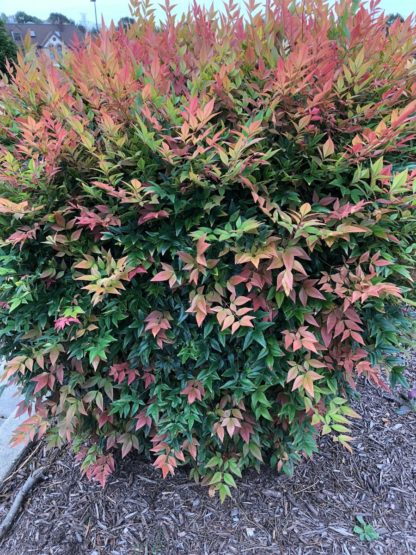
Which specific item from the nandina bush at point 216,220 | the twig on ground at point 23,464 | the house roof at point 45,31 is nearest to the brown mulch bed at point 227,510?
the twig on ground at point 23,464

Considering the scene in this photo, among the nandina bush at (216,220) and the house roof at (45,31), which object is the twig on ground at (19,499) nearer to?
the nandina bush at (216,220)

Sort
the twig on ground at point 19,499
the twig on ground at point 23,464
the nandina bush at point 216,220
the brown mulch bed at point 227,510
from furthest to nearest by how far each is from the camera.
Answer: the twig on ground at point 23,464, the twig on ground at point 19,499, the brown mulch bed at point 227,510, the nandina bush at point 216,220

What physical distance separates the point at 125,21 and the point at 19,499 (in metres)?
2.61

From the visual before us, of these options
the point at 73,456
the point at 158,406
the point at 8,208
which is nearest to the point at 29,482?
the point at 73,456

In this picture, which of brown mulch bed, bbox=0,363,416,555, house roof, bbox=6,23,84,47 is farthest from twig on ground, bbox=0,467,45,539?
house roof, bbox=6,23,84,47

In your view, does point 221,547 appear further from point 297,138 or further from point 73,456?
point 297,138

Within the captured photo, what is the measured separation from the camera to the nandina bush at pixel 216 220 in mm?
1471

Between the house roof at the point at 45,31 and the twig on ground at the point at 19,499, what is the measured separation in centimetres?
228

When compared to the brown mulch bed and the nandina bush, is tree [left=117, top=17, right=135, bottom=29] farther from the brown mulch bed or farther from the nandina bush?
the brown mulch bed

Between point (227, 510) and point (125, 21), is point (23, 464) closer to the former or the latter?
point (227, 510)

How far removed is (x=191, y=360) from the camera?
69.2 inches

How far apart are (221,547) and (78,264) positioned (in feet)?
4.82

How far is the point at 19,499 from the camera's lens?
2201 mm

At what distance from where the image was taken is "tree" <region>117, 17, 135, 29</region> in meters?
2.17
